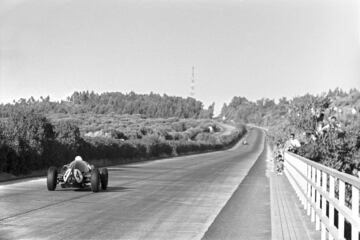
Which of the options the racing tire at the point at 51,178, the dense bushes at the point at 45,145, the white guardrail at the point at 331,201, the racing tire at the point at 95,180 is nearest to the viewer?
the white guardrail at the point at 331,201

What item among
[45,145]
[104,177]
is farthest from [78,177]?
[45,145]

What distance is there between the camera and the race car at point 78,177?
1966 centimetres

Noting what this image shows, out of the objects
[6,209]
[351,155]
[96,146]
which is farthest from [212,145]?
[6,209]

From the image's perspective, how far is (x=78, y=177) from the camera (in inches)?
777

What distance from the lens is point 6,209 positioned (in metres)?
15.0

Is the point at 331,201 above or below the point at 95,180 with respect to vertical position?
above

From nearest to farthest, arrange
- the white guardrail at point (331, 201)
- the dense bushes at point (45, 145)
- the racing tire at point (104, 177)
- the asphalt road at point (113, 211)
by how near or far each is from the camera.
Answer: the white guardrail at point (331, 201) → the asphalt road at point (113, 211) → the racing tire at point (104, 177) → the dense bushes at point (45, 145)

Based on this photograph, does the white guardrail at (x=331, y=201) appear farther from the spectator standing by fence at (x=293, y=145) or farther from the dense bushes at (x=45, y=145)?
the dense bushes at (x=45, y=145)

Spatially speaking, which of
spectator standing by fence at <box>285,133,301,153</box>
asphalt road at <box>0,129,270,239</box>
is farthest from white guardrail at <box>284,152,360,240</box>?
spectator standing by fence at <box>285,133,301,153</box>

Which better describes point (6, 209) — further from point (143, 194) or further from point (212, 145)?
point (212, 145)

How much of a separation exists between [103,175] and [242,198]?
430 centimetres

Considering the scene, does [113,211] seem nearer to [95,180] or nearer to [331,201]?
[95,180]

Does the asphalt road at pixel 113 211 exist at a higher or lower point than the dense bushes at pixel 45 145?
lower

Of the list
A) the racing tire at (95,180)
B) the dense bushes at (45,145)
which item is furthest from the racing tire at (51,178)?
the dense bushes at (45,145)
